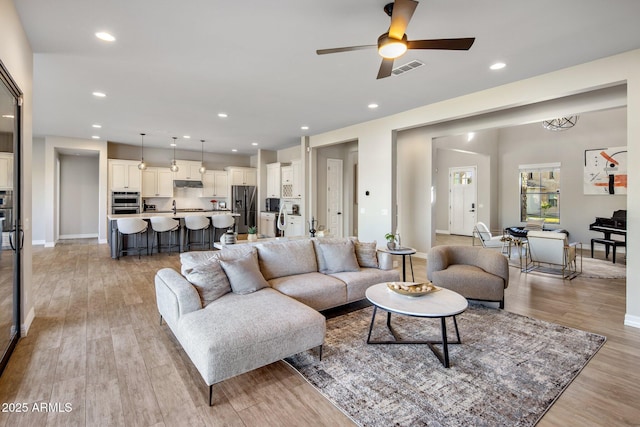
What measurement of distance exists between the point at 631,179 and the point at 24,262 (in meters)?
6.29

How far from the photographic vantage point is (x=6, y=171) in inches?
104

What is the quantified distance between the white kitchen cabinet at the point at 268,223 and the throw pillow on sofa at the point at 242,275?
613 centimetres

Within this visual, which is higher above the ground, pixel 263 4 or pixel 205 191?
pixel 263 4

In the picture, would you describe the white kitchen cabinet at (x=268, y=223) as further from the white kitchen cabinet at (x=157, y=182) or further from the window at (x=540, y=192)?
the window at (x=540, y=192)

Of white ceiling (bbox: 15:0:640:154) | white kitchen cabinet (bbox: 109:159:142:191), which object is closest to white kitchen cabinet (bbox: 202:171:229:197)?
white kitchen cabinet (bbox: 109:159:142:191)

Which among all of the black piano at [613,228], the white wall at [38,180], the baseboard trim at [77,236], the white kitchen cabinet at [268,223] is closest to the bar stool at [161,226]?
the white kitchen cabinet at [268,223]

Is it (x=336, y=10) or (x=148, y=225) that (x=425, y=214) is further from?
(x=148, y=225)

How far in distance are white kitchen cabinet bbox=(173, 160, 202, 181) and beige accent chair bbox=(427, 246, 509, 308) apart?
328 inches

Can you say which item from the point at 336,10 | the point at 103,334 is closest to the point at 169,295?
the point at 103,334

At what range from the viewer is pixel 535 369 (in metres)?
2.49

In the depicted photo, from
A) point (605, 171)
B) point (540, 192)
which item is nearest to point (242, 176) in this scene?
point (540, 192)

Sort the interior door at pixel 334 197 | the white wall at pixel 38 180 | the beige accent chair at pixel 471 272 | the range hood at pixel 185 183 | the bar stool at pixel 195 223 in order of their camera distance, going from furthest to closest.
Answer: the range hood at pixel 185 183 → the interior door at pixel 334 197 → the white wall at pixel 38 180 → the bar stool at pixel 195 223 → the beige accent chair at pixel 471 272

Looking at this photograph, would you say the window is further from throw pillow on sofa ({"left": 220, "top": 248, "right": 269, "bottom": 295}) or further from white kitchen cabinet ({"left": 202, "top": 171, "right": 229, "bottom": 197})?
white kitchen cabinet ({"left": 202, "top": 171, "right": 229, "bottom": 197})

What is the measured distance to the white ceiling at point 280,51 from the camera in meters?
2.60
